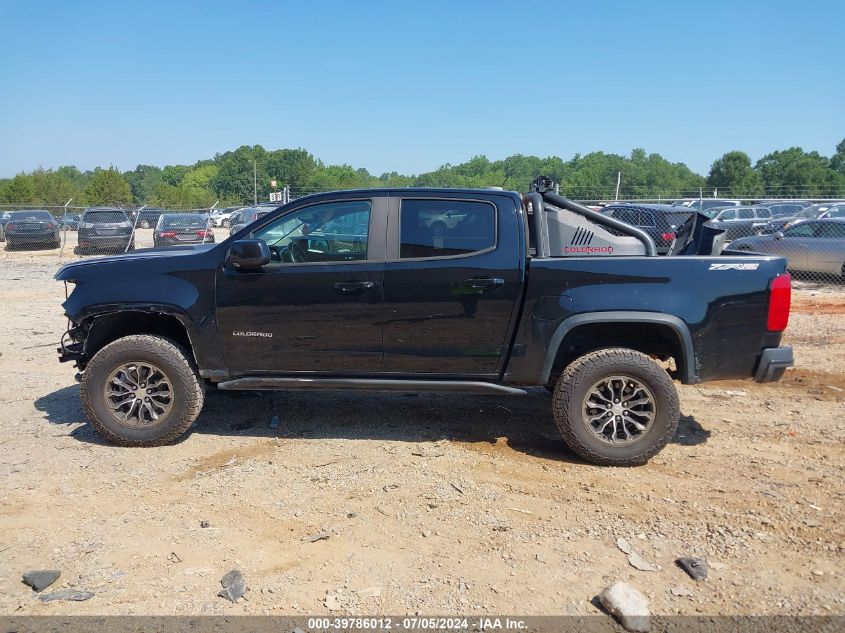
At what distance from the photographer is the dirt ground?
3.29 m

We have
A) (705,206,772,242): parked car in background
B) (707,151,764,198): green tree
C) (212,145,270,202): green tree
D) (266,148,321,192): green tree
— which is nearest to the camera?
(705,206,772,242): parked car in background

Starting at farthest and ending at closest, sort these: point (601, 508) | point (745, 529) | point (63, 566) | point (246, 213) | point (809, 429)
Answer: point (246, 213)
point (809, 429)
point (601, 508)
point (745, 529)
point (63, 566)

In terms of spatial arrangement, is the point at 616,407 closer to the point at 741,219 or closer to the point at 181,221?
the point at 181,221

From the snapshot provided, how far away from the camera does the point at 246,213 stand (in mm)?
24516

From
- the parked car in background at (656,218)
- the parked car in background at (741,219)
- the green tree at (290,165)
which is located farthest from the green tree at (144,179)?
the parked car in background at (656,218)

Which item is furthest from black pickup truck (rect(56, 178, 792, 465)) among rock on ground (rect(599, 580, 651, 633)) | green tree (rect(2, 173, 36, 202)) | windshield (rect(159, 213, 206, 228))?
green tree (rect(2, 173, 36, 202))

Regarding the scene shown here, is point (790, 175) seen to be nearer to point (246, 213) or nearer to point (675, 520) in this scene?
point (246, 213)

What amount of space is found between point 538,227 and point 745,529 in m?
2.40

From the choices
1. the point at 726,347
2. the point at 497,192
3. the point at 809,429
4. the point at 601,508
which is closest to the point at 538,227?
the point at 497,192

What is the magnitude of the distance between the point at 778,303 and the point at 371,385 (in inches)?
112

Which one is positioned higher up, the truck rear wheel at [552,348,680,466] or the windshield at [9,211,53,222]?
the windshield at [9,211,53,222]

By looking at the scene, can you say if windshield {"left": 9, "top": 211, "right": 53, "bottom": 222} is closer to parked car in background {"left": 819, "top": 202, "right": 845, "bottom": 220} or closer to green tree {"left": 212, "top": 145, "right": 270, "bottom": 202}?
parked car in background {"left": 819, "top": 202, "right": 845, "bottom": 220}

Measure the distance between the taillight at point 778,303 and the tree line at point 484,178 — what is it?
6044 mm

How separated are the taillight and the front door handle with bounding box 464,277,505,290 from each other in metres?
1.79
